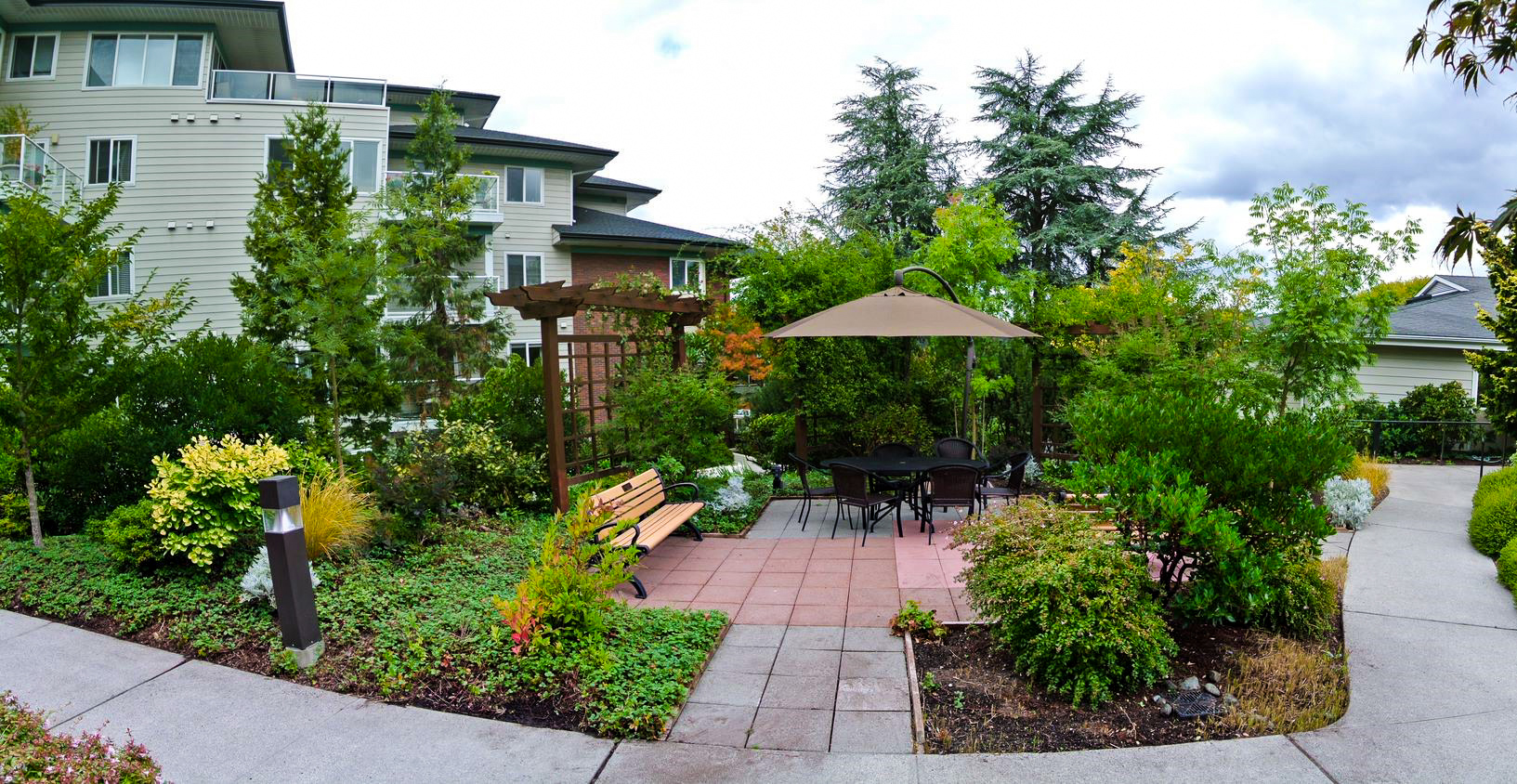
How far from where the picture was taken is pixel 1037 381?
1059 cm

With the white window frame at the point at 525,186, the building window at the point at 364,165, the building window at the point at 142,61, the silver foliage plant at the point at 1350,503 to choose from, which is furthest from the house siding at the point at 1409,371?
the building window at the point at 142,61

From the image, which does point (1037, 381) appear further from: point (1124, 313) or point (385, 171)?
point (385, 171)

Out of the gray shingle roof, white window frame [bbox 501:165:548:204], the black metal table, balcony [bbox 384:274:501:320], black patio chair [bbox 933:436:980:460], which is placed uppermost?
white window frame [bbox 501:165:548:204]

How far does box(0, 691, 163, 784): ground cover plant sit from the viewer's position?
2.39 metres

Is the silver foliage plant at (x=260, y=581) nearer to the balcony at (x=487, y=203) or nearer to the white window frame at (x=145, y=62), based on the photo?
the balcony at (x=487, y=203)

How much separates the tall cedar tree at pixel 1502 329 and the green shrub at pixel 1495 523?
254 cm

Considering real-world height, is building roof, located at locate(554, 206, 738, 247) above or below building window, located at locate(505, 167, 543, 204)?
below

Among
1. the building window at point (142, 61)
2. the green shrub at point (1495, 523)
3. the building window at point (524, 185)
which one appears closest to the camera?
the green shrub at point (1495, 523)

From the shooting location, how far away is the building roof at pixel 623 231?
69.2 ft

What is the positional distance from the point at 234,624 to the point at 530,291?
347 centimetres

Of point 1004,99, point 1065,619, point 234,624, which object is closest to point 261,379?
point 234,624

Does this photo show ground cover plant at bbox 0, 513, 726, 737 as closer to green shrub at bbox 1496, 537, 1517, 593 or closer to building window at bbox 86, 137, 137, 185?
green shrub at bbox 1496, 537, 1517, 593

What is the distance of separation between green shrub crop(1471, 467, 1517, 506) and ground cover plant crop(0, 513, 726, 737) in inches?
305

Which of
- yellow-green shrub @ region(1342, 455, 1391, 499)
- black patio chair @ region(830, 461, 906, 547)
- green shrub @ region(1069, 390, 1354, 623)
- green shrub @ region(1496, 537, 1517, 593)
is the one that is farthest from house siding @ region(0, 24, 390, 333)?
green shrub @ region(1496, 537, 1517, 593)
